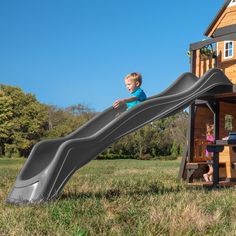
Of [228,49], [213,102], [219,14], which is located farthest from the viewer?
[219,14]

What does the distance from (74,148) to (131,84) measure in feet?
6.42

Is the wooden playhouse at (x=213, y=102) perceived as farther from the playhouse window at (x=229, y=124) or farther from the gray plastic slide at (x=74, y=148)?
the gray plastic slide at (x=74, y=148)

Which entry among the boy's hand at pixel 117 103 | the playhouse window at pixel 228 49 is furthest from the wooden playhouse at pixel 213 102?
the boy's hand at pixel 117 103

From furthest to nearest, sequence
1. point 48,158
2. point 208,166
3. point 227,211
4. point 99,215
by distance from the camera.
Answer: point 208,166 → point 48,158 → point 227,211 → point 99,215

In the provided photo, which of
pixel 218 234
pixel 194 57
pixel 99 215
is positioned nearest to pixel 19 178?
pixel 99 215

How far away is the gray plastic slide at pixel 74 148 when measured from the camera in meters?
5.20

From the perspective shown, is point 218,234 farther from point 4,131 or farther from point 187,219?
point 4,131

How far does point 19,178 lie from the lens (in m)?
5.57

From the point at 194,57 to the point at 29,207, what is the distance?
6583 millimetres

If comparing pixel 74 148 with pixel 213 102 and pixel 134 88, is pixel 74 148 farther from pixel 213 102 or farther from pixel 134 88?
pixel 213 102

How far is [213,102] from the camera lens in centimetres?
977

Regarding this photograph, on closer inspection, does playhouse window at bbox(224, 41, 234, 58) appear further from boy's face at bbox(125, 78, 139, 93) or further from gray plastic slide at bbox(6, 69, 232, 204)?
boy's face at bbox(125, 78, 139, 93)

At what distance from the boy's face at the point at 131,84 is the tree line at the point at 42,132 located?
33399 millimetres

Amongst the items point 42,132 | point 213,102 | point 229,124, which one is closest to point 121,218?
point 213,102
